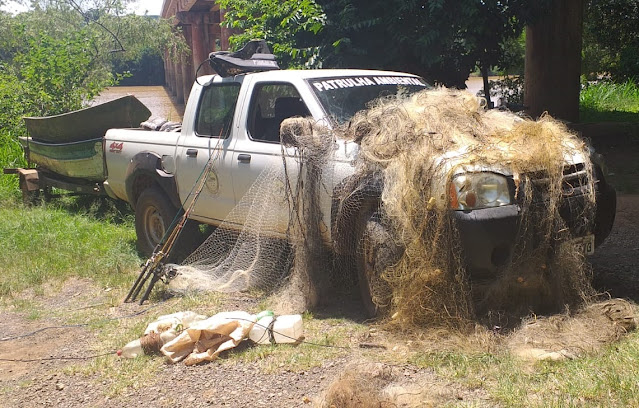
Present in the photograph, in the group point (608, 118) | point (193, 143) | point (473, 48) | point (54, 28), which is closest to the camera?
point (193, 143)

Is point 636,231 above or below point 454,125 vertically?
below

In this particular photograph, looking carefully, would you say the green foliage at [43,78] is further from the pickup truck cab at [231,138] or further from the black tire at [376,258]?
the black tire at [376,258]

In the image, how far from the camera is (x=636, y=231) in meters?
7.30

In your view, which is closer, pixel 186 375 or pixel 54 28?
pixel 186 375

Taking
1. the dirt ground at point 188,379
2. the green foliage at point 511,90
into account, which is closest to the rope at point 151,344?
the dirt ground at point 188,379

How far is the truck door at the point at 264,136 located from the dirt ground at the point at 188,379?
100 centimetres

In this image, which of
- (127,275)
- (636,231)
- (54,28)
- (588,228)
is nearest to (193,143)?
Result: (127,275)

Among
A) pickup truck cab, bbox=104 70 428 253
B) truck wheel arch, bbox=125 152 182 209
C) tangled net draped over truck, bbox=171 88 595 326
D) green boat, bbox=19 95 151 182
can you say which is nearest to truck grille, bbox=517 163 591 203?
tangled net draped over truck, bbox=171 88 595 326

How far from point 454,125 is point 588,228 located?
111 centimetres

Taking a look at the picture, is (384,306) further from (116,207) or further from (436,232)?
(116,207)

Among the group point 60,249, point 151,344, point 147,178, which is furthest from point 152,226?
point 151,344

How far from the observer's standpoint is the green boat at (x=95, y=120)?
9867mm

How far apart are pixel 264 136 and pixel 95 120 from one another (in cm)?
424

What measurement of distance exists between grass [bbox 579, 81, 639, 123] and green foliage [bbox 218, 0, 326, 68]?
269 inches
